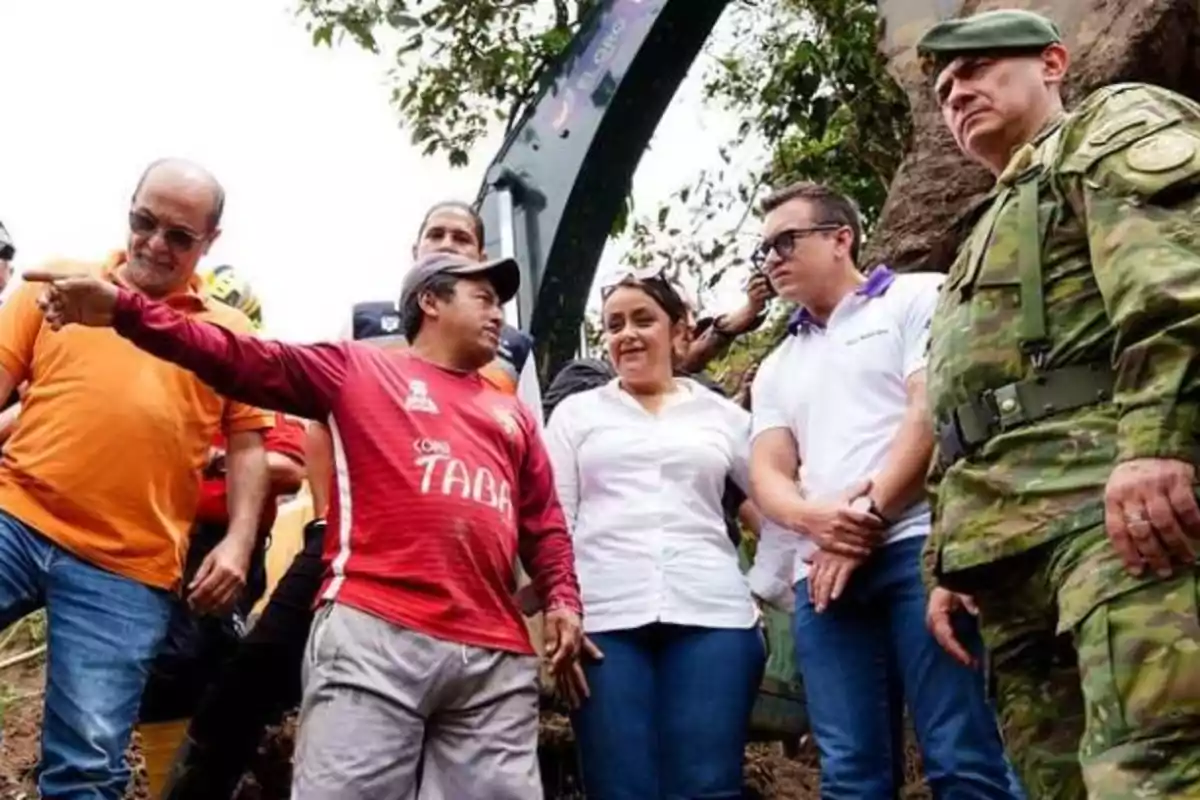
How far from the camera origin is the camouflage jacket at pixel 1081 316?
2.36 meters

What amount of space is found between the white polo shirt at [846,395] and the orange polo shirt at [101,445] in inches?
55.8

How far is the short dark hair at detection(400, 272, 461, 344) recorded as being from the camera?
12.2 ft

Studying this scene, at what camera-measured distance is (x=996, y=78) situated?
3.03 meters

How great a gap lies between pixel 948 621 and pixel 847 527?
12.9 inches

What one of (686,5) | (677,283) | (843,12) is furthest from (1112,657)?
(843,12)

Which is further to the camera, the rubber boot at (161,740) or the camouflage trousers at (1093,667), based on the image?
the rubber boot at (161,740)

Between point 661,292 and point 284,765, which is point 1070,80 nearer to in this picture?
point 661,292

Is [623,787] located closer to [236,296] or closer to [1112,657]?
[1112,657]

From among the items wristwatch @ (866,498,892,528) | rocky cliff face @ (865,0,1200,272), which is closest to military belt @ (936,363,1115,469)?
wristwatch @ (866,498,892,528)

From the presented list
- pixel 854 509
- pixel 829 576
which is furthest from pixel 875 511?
pixel 829 576

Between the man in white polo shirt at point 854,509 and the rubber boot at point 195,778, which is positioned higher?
the man in white polo shirt at point 854,509

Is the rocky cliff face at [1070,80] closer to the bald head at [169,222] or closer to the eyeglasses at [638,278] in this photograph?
the eyeglasses at [638,278]

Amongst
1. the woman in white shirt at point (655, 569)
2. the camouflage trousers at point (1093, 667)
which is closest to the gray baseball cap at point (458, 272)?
the woman in white shirt at point (655, 569)

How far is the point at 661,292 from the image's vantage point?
405 cm
